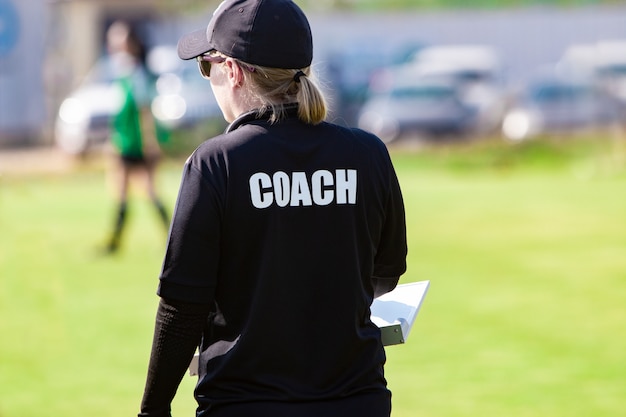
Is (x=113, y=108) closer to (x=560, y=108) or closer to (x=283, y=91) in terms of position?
(x=560, y=108)

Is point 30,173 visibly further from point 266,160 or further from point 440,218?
point 266,160

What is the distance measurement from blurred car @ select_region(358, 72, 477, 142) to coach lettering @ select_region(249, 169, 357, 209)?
2334cm

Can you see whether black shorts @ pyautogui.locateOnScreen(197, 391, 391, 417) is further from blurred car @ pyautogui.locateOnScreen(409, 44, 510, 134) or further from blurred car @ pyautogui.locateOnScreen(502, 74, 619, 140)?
blurred car @ pyautogui.locateOnScreen(409, 44, 510, 134)

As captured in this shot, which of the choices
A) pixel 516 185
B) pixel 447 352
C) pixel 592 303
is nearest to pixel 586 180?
pixel 516 185

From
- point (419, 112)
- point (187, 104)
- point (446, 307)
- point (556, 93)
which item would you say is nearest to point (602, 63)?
point (556, 93)

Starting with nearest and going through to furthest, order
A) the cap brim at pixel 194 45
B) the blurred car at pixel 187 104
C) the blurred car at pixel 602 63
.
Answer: the cap brim at pixel 194 45 < the blurred car at pixel 187 104 < the blurred car at pixel 602 63

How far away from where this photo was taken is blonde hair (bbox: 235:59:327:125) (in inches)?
97.4

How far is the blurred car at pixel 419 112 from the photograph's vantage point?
26.0 meters

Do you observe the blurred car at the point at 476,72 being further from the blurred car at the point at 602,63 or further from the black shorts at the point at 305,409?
the black shorts at the point at 305,409

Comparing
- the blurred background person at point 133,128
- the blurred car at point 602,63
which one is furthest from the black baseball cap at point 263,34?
the blurred car at point 602,63

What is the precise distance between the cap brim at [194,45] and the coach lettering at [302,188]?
399 mm

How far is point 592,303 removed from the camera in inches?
328

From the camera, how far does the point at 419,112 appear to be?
85.5 ft

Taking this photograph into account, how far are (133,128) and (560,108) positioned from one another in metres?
17.5
